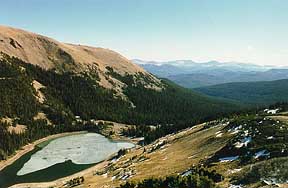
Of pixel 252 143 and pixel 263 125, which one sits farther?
pixel 263 125

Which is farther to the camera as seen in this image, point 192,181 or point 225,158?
point 225,158

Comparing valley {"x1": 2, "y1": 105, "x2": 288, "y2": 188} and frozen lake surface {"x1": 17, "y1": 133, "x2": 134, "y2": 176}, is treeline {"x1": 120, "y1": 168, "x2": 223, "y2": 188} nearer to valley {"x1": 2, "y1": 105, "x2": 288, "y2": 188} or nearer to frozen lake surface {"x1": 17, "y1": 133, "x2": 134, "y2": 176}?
valley {"x1": 2, "y1": 105, "x2": 288, "y2": 188}

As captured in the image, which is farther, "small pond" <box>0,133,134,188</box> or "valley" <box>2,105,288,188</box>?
"small pond" <box>0,133,134,188</box>

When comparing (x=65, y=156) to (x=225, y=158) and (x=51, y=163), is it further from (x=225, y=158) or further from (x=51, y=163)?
Answer: (x=225, y=158)

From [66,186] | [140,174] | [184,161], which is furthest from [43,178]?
[184,161]

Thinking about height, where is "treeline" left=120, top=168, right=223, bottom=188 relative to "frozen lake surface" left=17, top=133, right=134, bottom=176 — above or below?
above

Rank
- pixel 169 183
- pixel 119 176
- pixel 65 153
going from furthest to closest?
pixel 65 153, pixel 119 176, pixel 169 183

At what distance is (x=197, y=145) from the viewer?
348ft

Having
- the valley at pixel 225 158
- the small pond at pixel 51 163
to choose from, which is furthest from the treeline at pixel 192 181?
the small pond at pixel 51 163

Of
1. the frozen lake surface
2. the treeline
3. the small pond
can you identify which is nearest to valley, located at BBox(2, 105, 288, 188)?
the treeline

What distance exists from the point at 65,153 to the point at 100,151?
17.2 metres

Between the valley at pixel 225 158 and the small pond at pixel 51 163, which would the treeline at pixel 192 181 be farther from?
the small pond at pixel 51 163

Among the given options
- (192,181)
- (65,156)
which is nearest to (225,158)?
(192,181)

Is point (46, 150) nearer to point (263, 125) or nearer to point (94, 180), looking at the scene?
point (94, 180)
